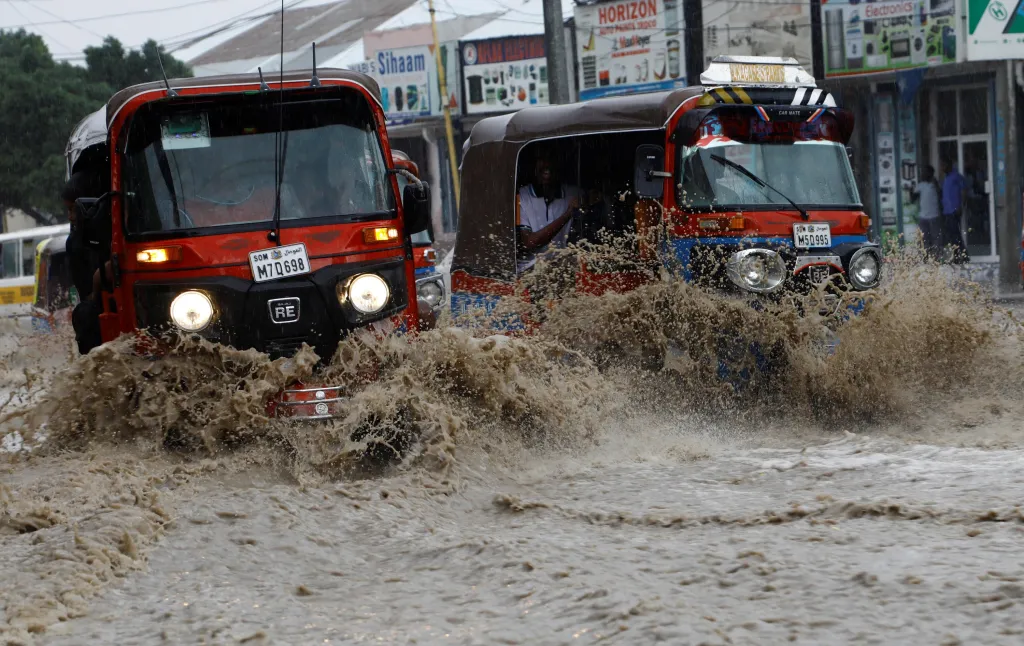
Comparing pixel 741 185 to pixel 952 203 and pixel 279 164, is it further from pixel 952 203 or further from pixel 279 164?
pixel 952 203

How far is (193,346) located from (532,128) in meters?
4.07

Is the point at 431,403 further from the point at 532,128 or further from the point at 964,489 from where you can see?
the point at 532,128

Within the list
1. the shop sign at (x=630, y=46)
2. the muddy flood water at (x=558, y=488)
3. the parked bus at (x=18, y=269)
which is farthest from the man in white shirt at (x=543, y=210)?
the shop sign at (x=630, y=46)

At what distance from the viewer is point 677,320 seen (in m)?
8.34

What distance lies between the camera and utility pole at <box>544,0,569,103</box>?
1772 centimetres

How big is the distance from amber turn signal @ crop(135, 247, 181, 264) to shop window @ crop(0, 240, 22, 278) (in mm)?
15875

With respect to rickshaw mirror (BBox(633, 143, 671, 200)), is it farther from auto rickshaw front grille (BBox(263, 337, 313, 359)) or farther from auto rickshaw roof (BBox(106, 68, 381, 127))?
auto rickshaw front grille (BBox(263, 337, 313, 359))

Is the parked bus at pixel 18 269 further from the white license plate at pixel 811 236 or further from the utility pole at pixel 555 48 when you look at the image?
the white license plate at pixel 811 236

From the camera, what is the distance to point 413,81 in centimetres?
2948

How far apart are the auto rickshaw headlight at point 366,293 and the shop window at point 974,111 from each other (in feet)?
60.1

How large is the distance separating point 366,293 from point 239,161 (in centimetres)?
104

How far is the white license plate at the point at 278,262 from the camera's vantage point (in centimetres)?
691

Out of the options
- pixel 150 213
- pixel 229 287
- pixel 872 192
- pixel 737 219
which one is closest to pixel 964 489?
pixel 737 219

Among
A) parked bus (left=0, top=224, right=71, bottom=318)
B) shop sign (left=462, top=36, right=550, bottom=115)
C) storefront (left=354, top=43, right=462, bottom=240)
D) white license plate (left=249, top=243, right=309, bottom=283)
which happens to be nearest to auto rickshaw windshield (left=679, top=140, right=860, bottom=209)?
white license plate (left=249, top=243, right=309, bottom=283)
